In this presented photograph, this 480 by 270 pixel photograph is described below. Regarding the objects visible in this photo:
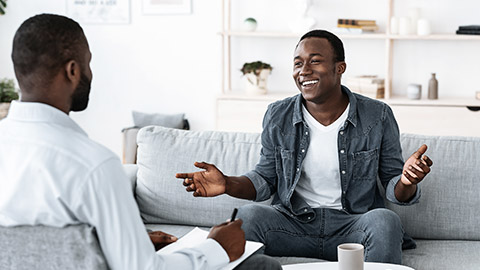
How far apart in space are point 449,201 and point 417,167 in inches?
15.7

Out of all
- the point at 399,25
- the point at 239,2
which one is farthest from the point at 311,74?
the point at 239,2

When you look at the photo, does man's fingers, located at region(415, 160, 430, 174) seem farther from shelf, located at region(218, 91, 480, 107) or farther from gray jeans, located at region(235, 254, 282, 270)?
shelf, located at region(218, 91, 480, 107)

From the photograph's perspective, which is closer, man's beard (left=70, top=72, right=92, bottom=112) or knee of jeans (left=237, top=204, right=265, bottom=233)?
man's beard (left=70, top=72, right=92, bottom=112)

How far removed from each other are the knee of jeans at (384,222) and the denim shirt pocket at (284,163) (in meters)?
0.36

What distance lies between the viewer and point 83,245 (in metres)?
1.38

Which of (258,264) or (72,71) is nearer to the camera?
(72,71)

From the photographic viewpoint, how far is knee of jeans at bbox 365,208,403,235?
7.53 ft

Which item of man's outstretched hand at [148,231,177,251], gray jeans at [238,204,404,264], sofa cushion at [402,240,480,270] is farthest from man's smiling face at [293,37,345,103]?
man's outstretched hand at [148,231,177,251]

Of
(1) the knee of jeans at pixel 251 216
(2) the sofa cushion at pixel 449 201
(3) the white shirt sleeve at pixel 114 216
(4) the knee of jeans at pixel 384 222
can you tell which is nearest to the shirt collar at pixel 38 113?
(3) the white shirt sleeve at pixel 114 216

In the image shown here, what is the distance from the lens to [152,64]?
5.21 meters

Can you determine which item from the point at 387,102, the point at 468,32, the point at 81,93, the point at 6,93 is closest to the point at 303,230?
the point at 81,93

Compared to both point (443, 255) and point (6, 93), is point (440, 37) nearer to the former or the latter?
point (443, 255)

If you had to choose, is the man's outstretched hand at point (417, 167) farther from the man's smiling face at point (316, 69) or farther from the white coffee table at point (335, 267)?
the man's smiling face at point (316, 69)

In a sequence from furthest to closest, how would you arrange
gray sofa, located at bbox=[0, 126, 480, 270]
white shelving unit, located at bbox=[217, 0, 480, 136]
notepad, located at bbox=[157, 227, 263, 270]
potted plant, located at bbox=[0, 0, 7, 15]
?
1. potted plant, located at bbox=[0, 0, 7, 15]
2. white shelving unit, located at bbox=[217, 0, 480, 136]
3. gray sofa, located at bbox=[0, 126, 480, 270]
4. notepad, located at bbox=[157, 227, 263, 270]
